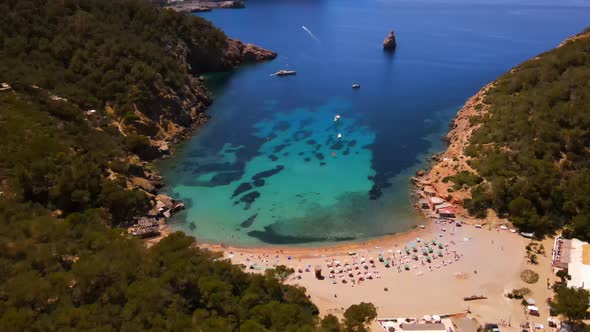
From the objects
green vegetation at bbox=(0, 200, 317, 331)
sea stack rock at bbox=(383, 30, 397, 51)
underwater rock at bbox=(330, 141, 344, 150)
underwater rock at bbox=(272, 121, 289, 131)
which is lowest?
green vegetation at bbox=(0, 200, 317, 331)

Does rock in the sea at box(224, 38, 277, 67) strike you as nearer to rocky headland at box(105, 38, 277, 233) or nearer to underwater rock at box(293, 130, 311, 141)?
rocky headland at box(105, 38, 277, 233)

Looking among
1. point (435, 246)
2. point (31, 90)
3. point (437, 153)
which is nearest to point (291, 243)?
point (435, 246)

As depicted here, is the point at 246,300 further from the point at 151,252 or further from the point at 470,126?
the point at 470,126

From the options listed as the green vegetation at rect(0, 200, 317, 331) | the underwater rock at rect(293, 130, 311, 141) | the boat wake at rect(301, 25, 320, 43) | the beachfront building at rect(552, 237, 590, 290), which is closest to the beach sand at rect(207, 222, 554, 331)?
the beachfront building at rect(552, 237, 590, 290)

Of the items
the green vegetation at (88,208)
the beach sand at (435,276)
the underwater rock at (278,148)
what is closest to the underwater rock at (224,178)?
the underwater rock at (278,148)

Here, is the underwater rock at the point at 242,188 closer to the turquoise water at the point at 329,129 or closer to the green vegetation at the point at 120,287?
the turquoise water at the point at 329,129

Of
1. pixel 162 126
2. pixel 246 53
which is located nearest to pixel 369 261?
pixel 162 126

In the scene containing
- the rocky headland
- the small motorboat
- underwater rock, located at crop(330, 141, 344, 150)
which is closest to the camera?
the rocky headland
